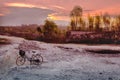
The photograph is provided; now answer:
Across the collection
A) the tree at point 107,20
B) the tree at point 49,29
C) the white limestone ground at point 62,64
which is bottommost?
the white limestone ground at point 62,64

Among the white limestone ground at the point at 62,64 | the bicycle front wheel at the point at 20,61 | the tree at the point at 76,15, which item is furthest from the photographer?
the tree at the point at 76,15

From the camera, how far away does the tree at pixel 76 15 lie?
185 inches

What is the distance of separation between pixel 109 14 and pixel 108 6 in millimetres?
113

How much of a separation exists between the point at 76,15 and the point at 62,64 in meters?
0.69

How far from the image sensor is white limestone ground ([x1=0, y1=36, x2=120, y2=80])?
446 cm

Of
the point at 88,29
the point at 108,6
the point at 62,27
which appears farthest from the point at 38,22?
the point at 108,6

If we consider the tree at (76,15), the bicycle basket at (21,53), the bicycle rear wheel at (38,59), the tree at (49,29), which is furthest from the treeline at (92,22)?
the bicycle basket at (21,53)

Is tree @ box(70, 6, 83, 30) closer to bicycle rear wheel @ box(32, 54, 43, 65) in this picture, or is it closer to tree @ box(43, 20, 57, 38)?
tree @ box(43, 20, 57, 38)

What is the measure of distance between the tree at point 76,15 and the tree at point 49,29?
0.85 ft

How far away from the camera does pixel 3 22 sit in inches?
191

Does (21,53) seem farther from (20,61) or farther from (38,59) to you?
(38,59)

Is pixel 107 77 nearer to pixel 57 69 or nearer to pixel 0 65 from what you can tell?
pixel 57 69

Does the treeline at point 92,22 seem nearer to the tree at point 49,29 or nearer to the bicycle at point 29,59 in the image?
the tree at point 49,29

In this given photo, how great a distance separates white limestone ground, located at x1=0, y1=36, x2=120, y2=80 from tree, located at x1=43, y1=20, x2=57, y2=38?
0.45 feet
